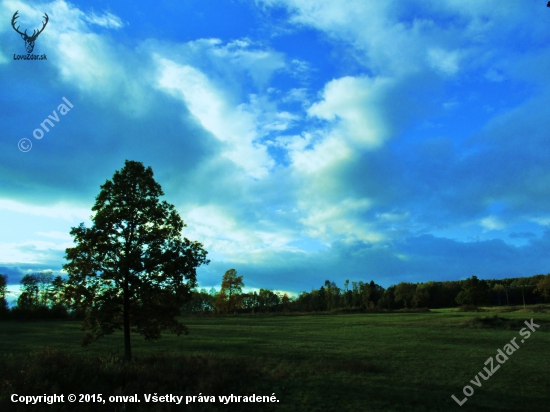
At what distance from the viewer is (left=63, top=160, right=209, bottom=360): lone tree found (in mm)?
21047

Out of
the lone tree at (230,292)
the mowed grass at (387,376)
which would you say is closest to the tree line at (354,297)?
the lone tree at (230,292)

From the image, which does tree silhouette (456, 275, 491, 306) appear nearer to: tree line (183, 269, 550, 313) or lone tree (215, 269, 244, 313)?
tree line (183, 269, 550, 313)

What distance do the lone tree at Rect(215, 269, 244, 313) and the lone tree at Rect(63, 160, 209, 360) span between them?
307ft

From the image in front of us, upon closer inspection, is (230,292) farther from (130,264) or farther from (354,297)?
(130,264)

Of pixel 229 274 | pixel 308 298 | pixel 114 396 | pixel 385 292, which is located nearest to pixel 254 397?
pixel 114 396

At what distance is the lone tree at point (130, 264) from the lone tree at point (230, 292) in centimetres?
9364

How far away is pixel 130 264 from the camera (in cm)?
2084

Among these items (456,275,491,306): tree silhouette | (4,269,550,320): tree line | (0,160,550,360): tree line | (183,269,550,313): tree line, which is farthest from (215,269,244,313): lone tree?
(0,160,550,360): tree line

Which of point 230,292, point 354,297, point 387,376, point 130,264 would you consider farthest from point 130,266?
point 354,297

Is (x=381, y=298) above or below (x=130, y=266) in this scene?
below

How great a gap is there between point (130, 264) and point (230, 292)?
9734 centimetres

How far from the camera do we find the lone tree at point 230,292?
114m

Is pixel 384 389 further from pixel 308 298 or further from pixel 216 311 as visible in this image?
pixel 308 298

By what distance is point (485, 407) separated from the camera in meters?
15.2
